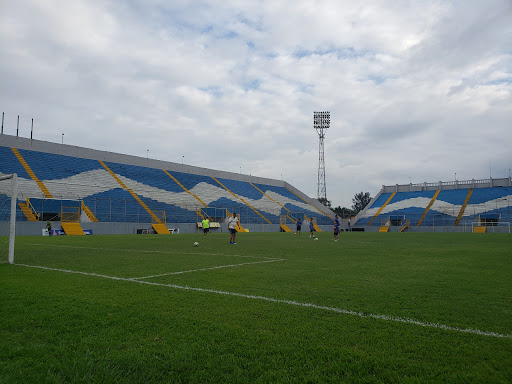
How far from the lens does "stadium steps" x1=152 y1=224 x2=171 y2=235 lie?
3701 cm

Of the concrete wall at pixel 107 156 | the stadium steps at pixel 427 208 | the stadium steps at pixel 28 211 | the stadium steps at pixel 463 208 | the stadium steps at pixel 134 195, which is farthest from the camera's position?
the stadium steps at pixel 427 208

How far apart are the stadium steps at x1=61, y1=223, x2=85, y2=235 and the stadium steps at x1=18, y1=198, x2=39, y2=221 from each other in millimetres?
2150

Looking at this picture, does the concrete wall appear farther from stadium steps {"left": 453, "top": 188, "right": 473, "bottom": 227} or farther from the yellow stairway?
stadium steps {"left": 453, "top": 188, "right": 473, "bottom": 227}

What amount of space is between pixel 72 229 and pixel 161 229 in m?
8.55

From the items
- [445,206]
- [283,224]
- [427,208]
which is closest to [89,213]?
[283,224]

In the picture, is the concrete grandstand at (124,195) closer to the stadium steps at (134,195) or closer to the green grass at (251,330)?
the stadium steps at (134,195)

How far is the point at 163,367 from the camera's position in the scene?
3.05 meters

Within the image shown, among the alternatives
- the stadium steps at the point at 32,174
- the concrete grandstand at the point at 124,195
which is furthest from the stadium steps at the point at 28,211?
the stadium steps at the point at 32,174

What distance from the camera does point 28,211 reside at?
30.1 m

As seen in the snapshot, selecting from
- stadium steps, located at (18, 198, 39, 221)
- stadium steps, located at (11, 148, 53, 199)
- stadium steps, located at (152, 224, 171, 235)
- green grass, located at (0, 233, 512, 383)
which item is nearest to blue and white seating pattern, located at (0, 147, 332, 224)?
stadium steps, located at (11, 148, 53, 199)

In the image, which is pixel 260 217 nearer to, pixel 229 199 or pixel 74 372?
pixel 229 199

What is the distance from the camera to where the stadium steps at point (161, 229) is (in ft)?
121

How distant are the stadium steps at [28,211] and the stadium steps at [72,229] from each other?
7.05 feet

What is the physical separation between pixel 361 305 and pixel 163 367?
283cm
